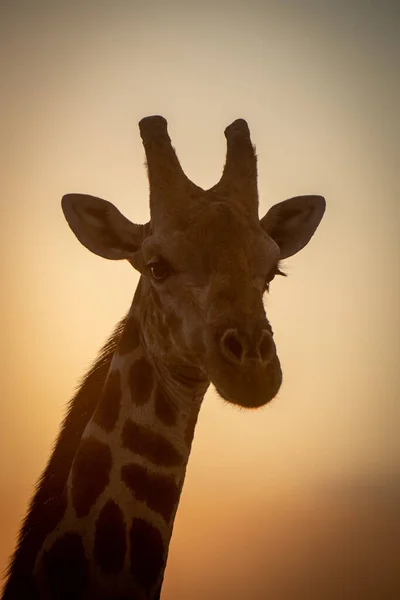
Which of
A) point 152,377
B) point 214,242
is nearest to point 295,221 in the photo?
point 214,242

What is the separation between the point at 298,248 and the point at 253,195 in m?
0.81

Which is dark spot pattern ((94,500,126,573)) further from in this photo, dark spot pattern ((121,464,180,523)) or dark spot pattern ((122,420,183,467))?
dark spot pattern ((122,420,183,467))

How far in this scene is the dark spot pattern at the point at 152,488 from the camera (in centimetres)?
486

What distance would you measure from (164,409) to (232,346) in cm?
111

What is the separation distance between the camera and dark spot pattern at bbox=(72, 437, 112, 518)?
15.7 feet

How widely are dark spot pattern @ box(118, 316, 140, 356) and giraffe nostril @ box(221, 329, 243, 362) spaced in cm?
131

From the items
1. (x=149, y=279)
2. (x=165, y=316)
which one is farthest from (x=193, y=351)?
(x=149, y=279)

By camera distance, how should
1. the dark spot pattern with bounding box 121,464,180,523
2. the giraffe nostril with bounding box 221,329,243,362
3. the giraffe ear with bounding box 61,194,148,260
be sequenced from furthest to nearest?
1. the giraffe ear with bounding box 61,194,148,260
2. the dark spot pattern with bounding box 121,464,180,523
3. the giraffe nostril with bounding box 221,329,243,362

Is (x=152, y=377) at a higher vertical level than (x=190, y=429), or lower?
higher

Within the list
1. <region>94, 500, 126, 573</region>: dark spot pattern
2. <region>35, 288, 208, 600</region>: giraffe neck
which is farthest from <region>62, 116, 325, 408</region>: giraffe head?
<region>94, 500, 126, 573</region>: dark spot pattern

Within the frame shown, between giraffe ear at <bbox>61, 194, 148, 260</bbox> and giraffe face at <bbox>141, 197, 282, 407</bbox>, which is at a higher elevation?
giraffe ear at <bbox>61, 194, 148, 260</bbox>

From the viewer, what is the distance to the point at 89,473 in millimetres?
4887

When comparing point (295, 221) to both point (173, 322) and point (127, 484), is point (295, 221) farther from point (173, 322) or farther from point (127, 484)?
point (127, 484)

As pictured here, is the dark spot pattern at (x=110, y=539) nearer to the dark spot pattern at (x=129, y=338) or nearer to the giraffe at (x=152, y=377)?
the giraffe at (x=152, y=377)
